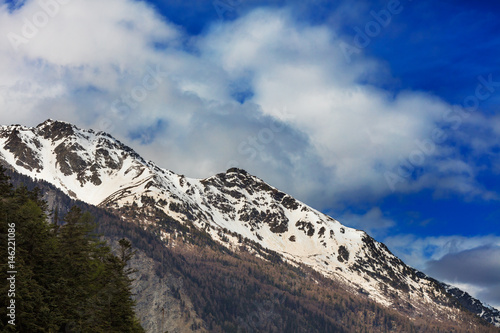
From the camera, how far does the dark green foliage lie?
4906cm

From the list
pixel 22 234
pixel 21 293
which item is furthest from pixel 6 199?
pixel 21 293

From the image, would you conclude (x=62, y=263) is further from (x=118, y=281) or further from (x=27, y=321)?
(x=27, y=321)

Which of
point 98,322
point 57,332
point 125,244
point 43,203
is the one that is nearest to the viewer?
point 57,332

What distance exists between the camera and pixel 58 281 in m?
55.7

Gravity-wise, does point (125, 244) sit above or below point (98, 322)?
above

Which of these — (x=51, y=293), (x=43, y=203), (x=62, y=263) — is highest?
(x=43, y=203)

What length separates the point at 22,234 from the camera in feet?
178

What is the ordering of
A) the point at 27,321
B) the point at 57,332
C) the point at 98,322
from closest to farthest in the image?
the point at 27,321, the point at 57,332, the point at 98,322

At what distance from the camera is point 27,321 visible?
47781mm

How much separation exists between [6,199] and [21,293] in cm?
1103

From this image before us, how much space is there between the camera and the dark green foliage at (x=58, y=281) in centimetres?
4906

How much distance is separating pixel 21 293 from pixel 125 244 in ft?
46.8

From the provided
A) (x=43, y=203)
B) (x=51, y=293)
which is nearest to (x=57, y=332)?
(x=51, y=293)

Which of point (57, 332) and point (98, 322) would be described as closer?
point (57, 332)
